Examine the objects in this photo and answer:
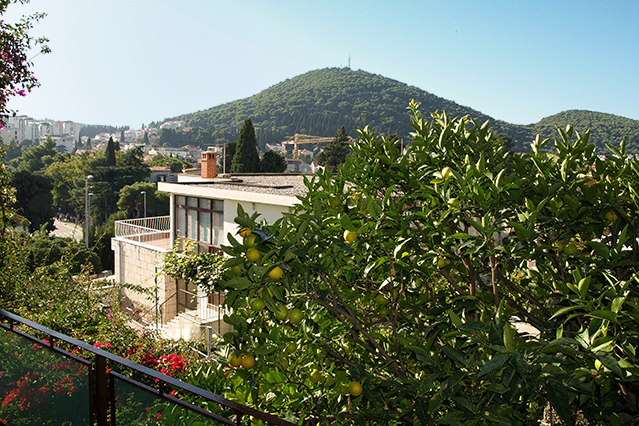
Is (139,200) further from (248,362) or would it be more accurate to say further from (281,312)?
(281,312)

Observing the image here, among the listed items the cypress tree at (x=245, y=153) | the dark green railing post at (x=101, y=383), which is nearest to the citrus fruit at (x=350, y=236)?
the dark green railing post at (x=101, y=383)

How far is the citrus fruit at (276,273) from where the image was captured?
1422 mm

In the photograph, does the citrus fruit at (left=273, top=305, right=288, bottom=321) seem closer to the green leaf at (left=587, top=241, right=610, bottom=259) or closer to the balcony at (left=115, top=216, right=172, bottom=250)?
the green leaf at (left=587, top=241, right=610, bottom=259)

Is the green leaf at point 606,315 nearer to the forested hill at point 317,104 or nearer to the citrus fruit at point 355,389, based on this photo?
the citrus fruit at point 355,389

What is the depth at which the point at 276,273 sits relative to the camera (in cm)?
142

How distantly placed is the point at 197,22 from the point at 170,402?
172ft

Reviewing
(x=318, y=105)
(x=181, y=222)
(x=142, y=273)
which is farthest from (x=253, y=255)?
(x=318, y=105)

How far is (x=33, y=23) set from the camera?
5.45 m

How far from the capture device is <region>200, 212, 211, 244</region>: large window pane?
1546cm

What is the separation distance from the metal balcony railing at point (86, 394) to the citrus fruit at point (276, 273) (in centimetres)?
54

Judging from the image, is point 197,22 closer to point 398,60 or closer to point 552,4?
point 398,60

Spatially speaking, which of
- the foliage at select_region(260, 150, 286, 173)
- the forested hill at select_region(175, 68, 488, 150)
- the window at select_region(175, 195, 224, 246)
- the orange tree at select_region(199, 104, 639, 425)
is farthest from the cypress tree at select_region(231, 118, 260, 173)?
the forested hill at select_region(175, 68, 488, 150)

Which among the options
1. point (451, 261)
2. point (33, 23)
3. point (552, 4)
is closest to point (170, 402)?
point (451, 261)

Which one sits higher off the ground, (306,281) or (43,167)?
(306,281)
